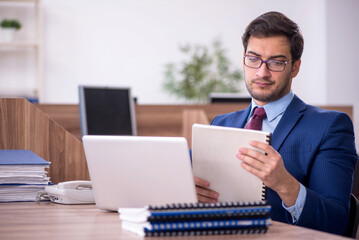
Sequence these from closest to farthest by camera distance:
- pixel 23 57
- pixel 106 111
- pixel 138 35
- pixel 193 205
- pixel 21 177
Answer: pixel 193 205 → pixel 21 177 → pixel 106 111 → pixel 23 57 → pixel 138 35

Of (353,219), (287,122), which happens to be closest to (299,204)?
(353,219)

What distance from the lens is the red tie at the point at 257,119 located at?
1883mm

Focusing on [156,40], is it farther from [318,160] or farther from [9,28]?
[318,160]

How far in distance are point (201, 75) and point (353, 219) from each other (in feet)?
16.5

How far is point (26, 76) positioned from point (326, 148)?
532 centimetres

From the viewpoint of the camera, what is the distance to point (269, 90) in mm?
1853

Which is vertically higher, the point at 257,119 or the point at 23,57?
the point at 23,57

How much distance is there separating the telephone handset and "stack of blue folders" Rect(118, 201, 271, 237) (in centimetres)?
52

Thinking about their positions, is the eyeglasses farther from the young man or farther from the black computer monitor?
the black computer monitor

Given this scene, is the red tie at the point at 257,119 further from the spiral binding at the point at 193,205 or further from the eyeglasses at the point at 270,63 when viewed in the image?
the spiral binding at the point at 193,205

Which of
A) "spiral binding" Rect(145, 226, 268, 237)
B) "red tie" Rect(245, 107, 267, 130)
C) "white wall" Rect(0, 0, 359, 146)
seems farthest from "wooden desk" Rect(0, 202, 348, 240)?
"white wall" Rect(0, 0, 359, 146)

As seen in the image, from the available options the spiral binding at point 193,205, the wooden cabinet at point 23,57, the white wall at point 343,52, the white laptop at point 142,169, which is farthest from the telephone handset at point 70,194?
the white wall at point 343,52

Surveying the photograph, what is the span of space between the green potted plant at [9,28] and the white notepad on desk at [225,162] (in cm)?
513

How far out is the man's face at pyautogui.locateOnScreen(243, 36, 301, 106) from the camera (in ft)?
6.01
